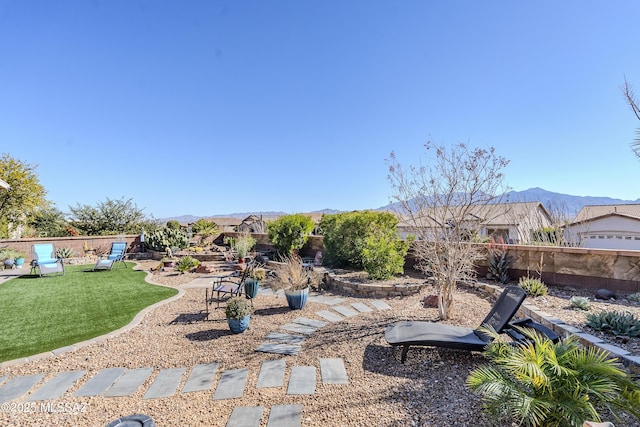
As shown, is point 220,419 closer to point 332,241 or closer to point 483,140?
point 483,140

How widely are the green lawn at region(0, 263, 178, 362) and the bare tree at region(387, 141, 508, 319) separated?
5.76 m

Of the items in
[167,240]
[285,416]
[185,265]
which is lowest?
[285,416]

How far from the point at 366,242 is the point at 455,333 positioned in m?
4.33

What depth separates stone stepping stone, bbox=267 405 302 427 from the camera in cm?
247

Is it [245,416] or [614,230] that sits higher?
[614,230]

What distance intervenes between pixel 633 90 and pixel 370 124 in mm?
10207

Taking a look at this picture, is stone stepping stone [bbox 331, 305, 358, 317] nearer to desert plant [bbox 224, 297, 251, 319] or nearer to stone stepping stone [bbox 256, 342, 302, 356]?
stone stepping stone [bbox 256, 342, 302, 356]

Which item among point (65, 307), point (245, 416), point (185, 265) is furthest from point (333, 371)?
point (185, 265)

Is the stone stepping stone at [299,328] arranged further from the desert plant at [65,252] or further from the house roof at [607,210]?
the house roof at [607,210]

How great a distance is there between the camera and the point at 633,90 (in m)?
3.33

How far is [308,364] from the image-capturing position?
11.7 feet

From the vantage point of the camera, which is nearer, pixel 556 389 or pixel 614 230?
pixel 556 389

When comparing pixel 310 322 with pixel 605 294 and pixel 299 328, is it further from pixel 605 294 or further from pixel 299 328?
pixel 605 294

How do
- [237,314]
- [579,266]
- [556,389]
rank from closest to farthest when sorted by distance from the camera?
[556,389] < [237,314] < [579,266]
